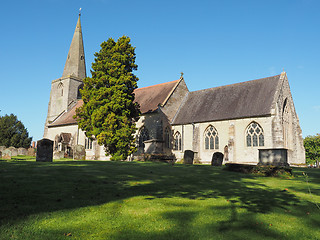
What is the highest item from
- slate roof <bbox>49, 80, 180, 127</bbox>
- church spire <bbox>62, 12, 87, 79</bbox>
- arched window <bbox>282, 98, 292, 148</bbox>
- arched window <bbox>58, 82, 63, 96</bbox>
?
church spire <bbox>62, 12, 87, 79</bbox>

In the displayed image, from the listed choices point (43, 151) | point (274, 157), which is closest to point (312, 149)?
point (274, 157)

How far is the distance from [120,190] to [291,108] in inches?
1101

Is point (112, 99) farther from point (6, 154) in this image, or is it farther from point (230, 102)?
point (230, 102)

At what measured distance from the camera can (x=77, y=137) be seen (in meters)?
39.3

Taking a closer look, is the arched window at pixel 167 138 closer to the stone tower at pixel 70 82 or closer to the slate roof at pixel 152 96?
the slate roof at pixel 152 96

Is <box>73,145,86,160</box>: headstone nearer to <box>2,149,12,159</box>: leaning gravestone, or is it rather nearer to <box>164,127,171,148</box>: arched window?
<box>2,149,12,159</box>: leaning gravestone


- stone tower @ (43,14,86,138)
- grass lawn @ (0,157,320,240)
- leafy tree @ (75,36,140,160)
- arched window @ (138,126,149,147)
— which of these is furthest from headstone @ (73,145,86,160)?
stone tower @ (43,14,86,138)

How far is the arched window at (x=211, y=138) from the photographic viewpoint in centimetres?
2923

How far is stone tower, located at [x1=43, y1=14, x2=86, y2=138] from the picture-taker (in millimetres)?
45094

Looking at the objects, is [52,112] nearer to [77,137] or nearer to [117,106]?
[77,137]

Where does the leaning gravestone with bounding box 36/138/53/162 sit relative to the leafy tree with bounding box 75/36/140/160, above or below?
below

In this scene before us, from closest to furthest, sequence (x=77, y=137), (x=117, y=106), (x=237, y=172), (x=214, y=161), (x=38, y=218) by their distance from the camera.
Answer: (x=38, y=218) → (x=237, y=172) → (x=214, y=161) → (x=117, y=106) → (x=77, y=137)

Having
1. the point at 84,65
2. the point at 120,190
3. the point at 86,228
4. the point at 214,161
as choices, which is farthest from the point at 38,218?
the point at 84,65

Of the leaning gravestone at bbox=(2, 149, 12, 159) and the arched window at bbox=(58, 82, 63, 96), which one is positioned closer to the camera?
the leaning gravestone at bbox=(2, 149, 12, 159)
